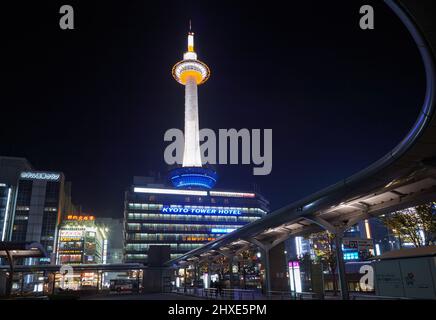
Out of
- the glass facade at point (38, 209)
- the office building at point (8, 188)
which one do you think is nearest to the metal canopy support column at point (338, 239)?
the glass facade at point (38, 209)

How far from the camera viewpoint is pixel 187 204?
135 meters

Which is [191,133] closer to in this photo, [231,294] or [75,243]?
[75,243]

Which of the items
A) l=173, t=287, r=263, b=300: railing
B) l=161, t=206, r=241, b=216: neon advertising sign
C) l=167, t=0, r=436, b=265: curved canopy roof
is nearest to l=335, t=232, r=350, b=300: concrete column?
l=167, t=0, r=436, b=265: curved canopy roof

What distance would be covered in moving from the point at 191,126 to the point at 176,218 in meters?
36.8

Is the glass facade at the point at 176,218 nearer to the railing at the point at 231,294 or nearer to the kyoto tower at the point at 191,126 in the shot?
the kyoto tower at the point at 191,126

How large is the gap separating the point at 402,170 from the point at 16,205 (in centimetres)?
12665

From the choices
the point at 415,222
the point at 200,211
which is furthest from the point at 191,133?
the point at 415,222

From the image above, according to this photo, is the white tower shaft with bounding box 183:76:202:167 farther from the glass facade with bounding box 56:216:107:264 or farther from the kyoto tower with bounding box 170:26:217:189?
the glass facade with bounding box 56:216:107:264

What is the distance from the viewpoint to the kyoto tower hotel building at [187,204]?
367ft
